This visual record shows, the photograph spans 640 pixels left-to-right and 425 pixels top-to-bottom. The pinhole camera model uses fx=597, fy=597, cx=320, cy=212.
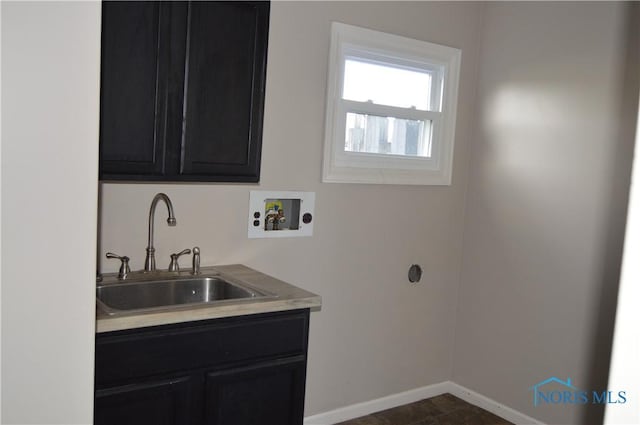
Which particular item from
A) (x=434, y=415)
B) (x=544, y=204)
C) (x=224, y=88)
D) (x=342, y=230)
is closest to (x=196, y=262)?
(x=224, y=88)

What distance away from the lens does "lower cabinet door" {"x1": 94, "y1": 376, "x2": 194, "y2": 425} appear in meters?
1.95

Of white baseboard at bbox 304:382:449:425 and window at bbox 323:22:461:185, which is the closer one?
window at bbox 323:22:461:185

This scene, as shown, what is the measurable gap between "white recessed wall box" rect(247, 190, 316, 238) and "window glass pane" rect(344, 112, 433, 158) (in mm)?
411

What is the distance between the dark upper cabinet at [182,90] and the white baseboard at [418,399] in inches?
60.8

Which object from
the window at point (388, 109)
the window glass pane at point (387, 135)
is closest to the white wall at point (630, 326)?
the window at point (388, 109)

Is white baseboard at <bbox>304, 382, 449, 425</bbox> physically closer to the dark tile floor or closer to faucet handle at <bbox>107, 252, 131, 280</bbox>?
the dark tile floor

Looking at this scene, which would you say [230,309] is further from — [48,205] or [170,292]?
[48,205]

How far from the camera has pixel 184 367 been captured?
2.11 metres

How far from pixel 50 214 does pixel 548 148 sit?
2671 mm

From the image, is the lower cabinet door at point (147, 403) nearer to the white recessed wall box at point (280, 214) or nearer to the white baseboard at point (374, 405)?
the white recessed wall box at point (280, 214)

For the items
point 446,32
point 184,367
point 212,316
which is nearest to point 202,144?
point 212,316

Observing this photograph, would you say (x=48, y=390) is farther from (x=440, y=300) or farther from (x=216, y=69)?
(x=440, y=300)

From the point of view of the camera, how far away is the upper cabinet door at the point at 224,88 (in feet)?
7.65

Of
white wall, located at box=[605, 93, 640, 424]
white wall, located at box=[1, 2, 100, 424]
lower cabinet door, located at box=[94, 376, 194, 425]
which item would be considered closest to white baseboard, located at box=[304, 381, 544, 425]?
lower cabinet door, located at box=[94, 376, 194, 425]
